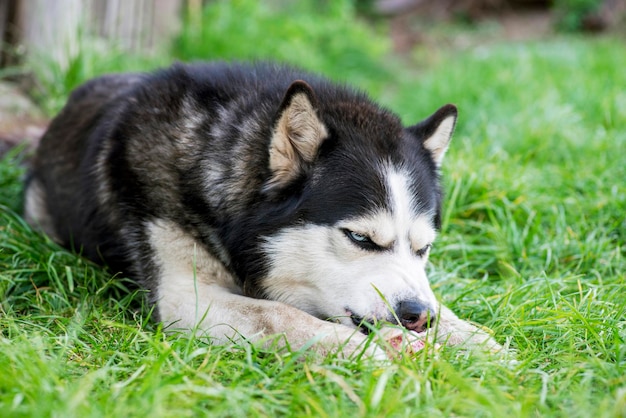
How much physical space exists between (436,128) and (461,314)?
100 cm

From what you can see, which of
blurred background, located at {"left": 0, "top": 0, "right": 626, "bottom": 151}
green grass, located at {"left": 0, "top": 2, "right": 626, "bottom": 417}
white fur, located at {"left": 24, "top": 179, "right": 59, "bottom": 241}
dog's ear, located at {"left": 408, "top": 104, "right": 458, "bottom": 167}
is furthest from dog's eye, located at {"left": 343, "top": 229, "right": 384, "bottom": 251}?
white fur, located at {"left": 24, "top": 179, "right": 59, "bottom": 241}

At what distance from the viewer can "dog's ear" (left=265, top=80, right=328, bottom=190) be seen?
3.08 m

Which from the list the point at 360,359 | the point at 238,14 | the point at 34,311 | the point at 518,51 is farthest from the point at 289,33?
the point at 360,359

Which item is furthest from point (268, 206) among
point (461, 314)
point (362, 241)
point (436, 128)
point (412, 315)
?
point (461, 314)

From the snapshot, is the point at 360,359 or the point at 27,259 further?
the point at 27,259

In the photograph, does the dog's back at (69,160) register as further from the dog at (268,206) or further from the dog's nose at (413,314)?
the dog's nose at (413,314)

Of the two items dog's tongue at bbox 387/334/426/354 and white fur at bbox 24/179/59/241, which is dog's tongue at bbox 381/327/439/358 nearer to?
dog's tongue at bbox 387/334/426/354

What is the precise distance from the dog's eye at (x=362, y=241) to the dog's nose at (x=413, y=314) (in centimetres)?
30

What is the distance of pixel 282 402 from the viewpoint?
242 centimetres

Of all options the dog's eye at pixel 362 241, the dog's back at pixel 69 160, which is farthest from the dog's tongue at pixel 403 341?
the dog's back at pixel 69 160

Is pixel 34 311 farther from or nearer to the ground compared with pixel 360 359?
nearer to the ground

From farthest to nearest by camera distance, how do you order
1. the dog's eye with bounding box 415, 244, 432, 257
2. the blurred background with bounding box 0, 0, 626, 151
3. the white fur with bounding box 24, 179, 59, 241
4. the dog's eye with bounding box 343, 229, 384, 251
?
the blurred background with bounding box 0, 0, 626, 151
the white fur with bounding box 24, 179, 59, 241
the dog's eye with bounding box 415, 244, 432, 257
the dog's eye with bounding box 343, 229, 384, 251

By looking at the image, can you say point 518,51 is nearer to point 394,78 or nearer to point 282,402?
point 394,78

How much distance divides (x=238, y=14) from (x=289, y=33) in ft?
2.55
